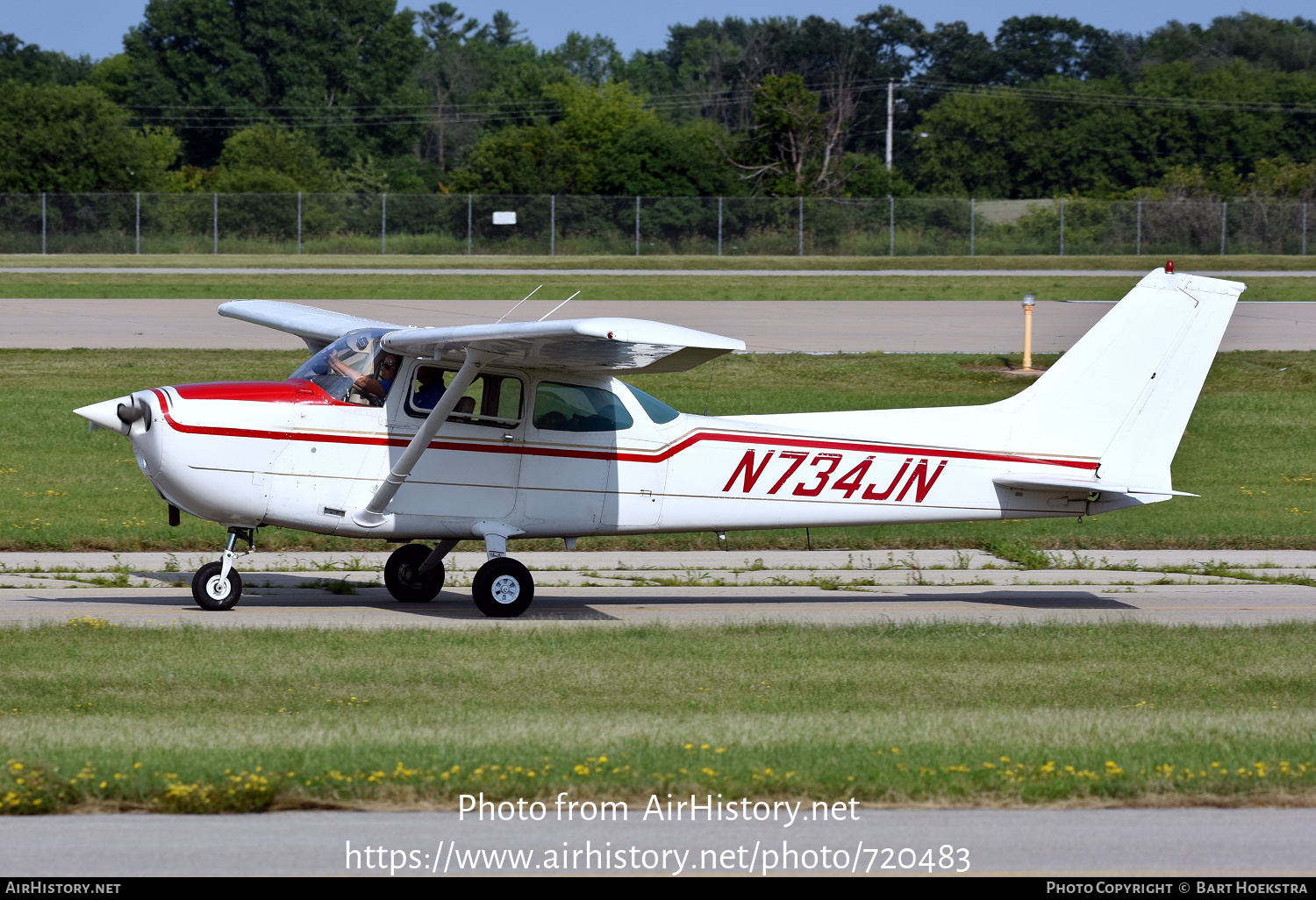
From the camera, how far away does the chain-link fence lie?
5575cm

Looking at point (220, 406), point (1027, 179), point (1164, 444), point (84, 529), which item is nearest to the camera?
point (220, 406)

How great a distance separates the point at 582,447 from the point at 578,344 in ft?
4.60

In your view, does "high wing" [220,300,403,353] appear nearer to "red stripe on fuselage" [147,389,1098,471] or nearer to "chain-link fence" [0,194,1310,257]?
"red stripe on fuselage" [147,389,1098,471]

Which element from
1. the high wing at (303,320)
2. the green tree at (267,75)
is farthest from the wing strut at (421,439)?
the green tree at (267,75)

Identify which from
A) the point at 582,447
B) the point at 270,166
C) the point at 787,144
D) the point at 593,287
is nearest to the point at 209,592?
the point at 582,447

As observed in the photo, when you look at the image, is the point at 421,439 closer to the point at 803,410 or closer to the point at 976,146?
the point at 803,410

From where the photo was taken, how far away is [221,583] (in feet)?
37.0

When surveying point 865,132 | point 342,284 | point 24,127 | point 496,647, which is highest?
point 865,132

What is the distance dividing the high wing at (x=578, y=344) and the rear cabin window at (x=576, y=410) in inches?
7.6

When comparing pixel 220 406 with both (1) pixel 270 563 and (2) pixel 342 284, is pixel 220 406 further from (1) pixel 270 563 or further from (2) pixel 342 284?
(2) pixel 342 284

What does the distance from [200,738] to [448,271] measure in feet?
134

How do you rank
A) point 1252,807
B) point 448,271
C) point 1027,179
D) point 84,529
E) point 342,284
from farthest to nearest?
point 1027,179 → point 448,271 → point 342,284 → point 84,529 → point 1252,807

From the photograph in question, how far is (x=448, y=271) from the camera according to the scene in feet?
154

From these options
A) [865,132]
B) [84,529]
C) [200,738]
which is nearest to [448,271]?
[84,529]
